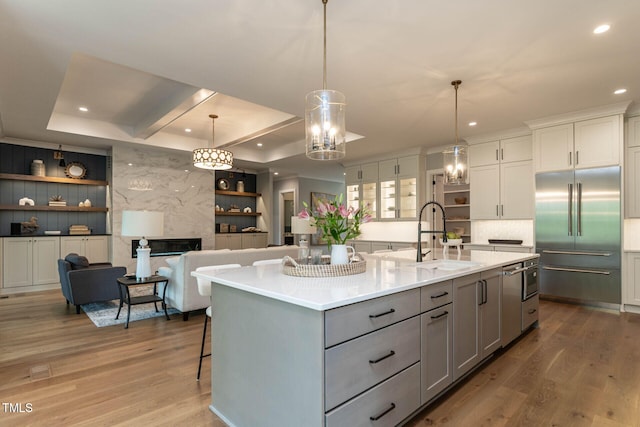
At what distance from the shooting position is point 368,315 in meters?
1.65

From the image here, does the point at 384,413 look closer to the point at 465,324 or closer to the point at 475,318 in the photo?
the point at 465,324

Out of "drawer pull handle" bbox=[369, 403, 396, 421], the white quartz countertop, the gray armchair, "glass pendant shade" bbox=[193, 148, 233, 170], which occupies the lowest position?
"drawer pull handle" bbox=[369, 403, 396, 421]

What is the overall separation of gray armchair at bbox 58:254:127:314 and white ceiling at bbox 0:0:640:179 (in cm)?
211

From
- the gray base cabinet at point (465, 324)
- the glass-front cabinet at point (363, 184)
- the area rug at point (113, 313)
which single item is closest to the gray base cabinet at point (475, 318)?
the gray base cabinet at point (465, 324)

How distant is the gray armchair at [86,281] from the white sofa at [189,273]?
2.26 feet

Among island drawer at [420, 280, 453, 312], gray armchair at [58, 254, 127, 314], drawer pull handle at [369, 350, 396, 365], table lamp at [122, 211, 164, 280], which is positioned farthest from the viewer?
gray armchair at [58, 254, 127, 314]

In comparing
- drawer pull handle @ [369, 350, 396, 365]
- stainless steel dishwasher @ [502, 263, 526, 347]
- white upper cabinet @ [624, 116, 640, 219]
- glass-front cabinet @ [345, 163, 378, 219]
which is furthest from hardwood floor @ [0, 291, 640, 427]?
glass-front cabinet @ [345, 163, 378, 219]

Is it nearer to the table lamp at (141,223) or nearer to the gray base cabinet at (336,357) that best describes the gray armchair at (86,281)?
the table lamp at (141,223)

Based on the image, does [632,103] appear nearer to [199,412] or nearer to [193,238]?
[199,412]

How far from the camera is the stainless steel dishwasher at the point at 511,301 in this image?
299 cm

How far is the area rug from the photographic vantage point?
159 inches

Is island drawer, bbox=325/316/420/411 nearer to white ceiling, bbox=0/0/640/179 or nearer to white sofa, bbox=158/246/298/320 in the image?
white ceiling, bbox=0/0/640/179

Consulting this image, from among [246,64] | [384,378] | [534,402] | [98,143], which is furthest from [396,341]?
[98,143]

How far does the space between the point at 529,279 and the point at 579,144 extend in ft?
7.93
